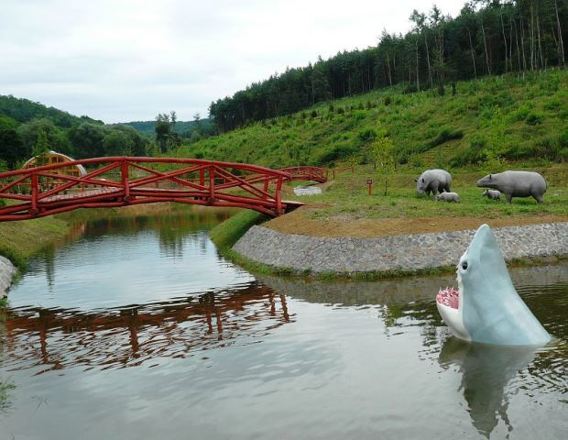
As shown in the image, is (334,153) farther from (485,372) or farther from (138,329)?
(485,372)

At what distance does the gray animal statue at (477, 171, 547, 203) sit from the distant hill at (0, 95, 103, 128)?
146 meters

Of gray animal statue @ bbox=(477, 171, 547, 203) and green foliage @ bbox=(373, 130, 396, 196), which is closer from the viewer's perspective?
gray animal statue @ bbox=(477, 171, 547, 203)

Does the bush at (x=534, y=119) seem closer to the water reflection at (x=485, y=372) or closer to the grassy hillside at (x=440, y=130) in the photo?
the grassy hillside at (x=440, y=130)

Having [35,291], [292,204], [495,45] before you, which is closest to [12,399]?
[35,291]

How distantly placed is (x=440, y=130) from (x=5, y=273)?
39.8 metres

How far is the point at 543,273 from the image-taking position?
69.2ft

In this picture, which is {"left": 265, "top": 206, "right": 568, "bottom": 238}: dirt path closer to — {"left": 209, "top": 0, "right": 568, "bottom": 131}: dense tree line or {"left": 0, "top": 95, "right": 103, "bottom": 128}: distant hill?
{"left": 209, "top": 0, "right": 568, "bottom": 131}: dense tree line

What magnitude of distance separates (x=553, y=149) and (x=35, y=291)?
33.9 metres

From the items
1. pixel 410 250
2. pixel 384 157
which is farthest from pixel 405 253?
pixel 384 157

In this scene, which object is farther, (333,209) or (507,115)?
(507,115)

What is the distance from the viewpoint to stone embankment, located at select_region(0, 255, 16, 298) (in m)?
22.5

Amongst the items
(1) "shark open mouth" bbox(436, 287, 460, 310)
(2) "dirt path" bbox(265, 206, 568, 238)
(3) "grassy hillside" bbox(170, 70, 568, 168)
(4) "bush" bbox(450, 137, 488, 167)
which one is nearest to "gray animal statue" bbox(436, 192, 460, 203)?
(2) "dirt path" bbox(265, 206, 568, 238)

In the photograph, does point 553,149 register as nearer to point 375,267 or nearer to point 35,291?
point 375,267

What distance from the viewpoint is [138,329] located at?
1720 cm
